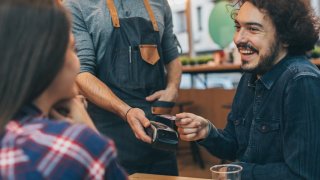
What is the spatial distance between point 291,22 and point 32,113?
3.80ft

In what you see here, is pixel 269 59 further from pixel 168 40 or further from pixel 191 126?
pixel 168 40

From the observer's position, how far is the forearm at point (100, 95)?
1.94 metres

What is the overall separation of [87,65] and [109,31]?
0.60 ft

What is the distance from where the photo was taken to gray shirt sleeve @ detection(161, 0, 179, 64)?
7.44ft

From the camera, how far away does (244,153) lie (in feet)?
5.59

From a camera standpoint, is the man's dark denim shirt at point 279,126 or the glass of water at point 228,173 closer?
the glass of water at point 228,173

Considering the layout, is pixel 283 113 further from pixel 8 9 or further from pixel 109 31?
pixel 8 9

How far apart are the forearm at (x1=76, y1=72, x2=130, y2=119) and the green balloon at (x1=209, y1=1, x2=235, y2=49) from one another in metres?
3.63

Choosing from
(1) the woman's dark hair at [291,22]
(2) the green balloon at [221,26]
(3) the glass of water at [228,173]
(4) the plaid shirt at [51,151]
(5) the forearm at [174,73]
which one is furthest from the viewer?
(2) the green balloon at [221,26]

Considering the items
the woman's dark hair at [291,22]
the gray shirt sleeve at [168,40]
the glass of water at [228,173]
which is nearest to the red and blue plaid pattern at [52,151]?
the glass of water at [228,173]

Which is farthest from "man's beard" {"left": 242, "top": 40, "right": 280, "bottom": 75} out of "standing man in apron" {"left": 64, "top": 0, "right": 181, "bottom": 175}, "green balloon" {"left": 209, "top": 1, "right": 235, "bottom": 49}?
"green balloon" {"left": 209, "top": 1, "right": 235, "bottom": 49}

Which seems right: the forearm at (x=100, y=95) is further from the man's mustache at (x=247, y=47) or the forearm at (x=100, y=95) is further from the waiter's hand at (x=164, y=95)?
the man's mustache at (x=247, y=47)

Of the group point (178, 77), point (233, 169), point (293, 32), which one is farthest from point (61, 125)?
point (178, 77)

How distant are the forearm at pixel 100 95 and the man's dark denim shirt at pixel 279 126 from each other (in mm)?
391
